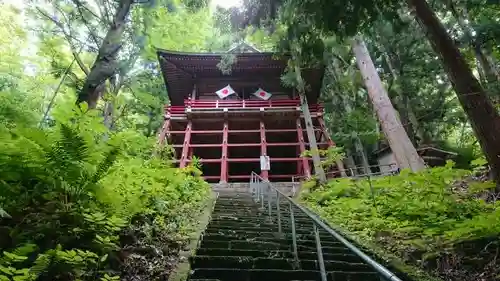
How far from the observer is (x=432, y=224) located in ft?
15.5

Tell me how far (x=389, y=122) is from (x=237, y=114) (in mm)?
9718

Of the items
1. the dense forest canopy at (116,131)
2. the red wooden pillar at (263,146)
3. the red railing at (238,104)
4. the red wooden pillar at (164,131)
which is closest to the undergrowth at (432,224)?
the dense forest canopy at (116,131)

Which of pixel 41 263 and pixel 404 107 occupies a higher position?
pixel 404 107

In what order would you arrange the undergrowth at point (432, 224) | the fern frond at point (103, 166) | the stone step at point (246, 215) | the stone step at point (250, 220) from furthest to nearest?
the stone step at point (246, 215) → the stone step at point (250, 220) → the undergrowth at point (432, 224) → the fern frond at point (103, 166)

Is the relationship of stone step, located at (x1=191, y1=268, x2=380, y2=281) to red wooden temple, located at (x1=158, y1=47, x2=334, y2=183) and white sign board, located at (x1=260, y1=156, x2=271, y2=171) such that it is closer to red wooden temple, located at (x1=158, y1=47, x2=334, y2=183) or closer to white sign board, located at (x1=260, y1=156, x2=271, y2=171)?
white sign board, located at (x1=260, y1=156, x2=271, y2=171)

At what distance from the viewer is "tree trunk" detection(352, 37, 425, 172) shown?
7723 mm

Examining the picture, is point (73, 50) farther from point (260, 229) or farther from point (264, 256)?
point (264, 256)

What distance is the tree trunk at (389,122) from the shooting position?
25.3ft

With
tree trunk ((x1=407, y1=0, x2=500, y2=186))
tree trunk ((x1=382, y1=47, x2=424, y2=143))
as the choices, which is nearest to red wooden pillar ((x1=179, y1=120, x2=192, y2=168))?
tree trunk ((x1=382, y1=47, x2=424, y2=143))

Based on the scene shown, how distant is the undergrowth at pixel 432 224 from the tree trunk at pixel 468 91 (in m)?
0.49

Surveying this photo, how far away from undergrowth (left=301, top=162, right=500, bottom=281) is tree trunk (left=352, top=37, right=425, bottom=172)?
3.69 feet

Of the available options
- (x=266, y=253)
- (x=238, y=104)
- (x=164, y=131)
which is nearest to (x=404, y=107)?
(x=238, y=104)

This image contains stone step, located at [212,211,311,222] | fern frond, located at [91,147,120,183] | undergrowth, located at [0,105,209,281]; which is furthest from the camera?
stone step, located at [212,211,311,222]

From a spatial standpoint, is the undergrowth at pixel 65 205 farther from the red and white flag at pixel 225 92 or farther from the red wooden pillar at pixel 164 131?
the red and white flag at pixel 225 92
